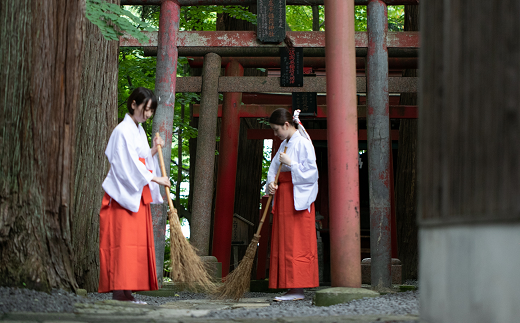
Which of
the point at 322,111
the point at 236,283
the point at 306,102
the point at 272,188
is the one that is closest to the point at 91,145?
the point at 272,188

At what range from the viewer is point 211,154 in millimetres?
6961

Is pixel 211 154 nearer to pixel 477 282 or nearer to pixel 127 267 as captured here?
pixel 127 267

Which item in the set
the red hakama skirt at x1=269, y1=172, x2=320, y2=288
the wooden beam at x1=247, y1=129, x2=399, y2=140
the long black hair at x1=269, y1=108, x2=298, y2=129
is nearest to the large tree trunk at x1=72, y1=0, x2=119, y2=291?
the long black hair at x1=269, y1=108, x2=298, y2=129

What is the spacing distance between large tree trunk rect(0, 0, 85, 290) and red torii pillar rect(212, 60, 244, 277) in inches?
156

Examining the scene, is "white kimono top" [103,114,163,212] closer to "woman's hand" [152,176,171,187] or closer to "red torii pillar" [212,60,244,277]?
"woman's hand" [152,176,171,187]

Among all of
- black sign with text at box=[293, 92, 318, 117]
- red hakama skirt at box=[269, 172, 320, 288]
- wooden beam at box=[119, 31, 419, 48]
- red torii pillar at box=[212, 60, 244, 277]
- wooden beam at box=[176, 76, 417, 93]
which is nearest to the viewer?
red hakama skirt at box=[269, 172, 320, 288]

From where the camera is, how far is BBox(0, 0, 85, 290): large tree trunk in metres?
3.41

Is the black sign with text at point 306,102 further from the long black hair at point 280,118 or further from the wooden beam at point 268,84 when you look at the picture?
the long black hair at point 280,118

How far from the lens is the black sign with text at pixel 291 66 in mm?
6707

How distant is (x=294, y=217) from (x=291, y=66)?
2620mm

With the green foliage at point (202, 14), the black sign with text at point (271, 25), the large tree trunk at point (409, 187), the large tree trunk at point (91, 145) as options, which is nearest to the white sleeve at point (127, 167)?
the large tree trunk at point (91, 145)

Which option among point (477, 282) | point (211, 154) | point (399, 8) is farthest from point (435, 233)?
point (399, 8)

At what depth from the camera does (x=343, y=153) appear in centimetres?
444

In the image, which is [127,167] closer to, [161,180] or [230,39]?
[161,180]
